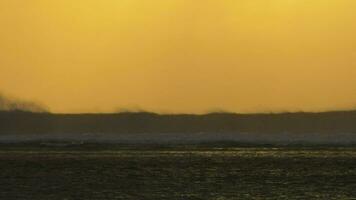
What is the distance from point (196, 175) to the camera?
16.5 m

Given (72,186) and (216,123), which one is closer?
(72,186)

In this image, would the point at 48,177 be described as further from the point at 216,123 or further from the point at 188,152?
the point at 216,123

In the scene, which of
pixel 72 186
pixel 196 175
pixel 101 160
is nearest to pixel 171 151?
pixel 101 160

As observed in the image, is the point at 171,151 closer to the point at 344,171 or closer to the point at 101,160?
the point at 101,160

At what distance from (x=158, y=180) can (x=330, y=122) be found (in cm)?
2839

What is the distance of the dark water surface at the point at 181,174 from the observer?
1386cm

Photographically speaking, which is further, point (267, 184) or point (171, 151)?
point (171, 151)

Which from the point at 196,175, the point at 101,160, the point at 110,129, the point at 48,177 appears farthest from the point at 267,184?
the point at 110,129

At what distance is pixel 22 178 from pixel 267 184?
5.01 m

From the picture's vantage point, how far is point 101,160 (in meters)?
20.6

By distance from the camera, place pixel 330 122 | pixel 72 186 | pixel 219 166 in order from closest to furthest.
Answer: pixel 72 186
pixel 219 166
pixel 330 122

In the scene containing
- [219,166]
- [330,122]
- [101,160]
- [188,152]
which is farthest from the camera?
[330,122]

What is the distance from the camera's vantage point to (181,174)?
1673 centimetres

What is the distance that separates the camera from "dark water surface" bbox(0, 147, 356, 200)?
13.9 metres
